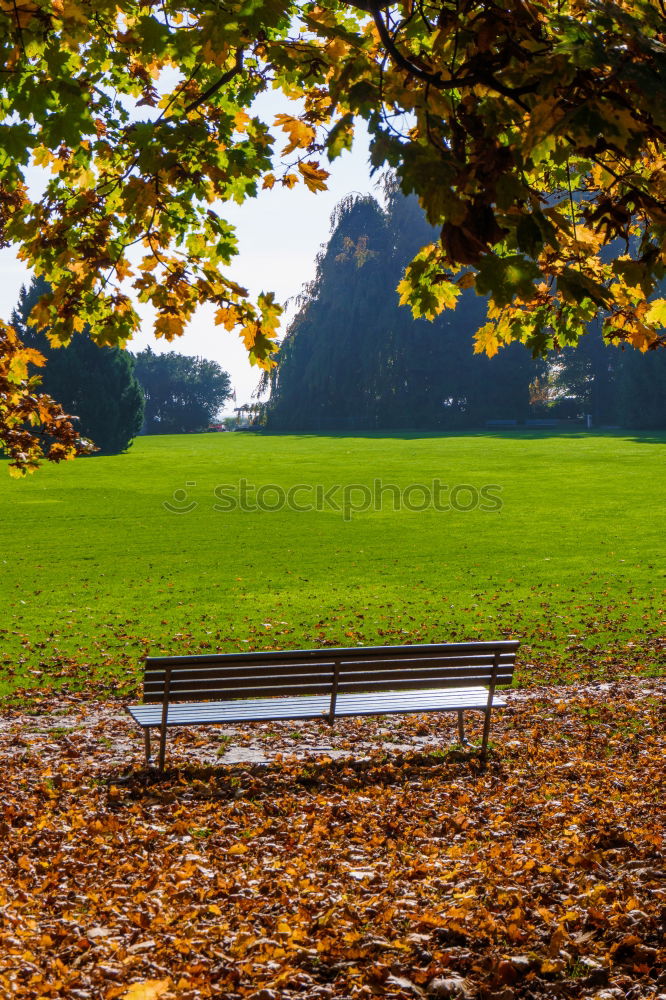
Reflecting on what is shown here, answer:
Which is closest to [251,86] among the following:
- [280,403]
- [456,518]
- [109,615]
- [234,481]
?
[109,615]

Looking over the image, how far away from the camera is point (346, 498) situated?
97.8 ft

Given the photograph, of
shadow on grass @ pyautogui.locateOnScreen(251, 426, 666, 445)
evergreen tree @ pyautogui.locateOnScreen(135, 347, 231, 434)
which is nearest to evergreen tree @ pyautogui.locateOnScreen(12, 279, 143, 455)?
shadow on grass @ pyautogui.locateOnScreen(251, 426, 666, 445)

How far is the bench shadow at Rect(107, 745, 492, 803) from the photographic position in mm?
6309

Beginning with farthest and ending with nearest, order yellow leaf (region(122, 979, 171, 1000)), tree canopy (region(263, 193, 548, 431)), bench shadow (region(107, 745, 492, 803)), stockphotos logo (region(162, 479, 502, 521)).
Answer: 1. tree canopy (region(263, 193, 548, 431))
2. stockphotos logo (region(162, 479, 502, 521))
3. bench shadow (region(107, 745, 492, 803))
4. yellow leaf (region(122, 979, 171, 1000))

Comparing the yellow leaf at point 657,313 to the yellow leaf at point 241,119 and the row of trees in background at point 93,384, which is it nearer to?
the yellow leaf at point 241,119

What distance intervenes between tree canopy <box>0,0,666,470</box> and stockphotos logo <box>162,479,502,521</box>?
61.3 feet

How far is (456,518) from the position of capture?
→ 25109mm

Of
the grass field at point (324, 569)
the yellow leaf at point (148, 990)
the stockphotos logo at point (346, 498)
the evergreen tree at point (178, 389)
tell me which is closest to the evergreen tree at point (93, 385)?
the grass field at point (324, 569)

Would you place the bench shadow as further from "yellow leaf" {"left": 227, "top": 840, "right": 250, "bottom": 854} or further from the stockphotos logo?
the stockphotos logo

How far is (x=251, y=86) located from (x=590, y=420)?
211 ft

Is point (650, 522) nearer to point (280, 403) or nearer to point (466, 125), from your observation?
point (466, 125)

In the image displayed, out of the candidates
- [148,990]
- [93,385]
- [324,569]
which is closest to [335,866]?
[148,990]

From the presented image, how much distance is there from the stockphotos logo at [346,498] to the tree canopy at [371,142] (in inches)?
736

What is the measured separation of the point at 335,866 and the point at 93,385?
151ft
